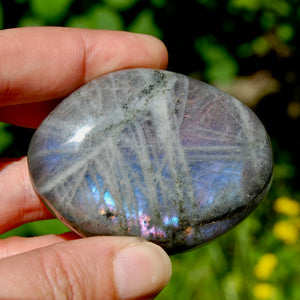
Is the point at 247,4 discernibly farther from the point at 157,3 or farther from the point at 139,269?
the point at 139,269

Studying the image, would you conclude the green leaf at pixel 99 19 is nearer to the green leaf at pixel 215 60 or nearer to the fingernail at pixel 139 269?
the green leaf at pixel 215 60

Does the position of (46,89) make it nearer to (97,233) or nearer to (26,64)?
(26,64)

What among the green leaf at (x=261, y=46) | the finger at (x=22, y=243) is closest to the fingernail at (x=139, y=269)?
the finger at (x=22, y=243)

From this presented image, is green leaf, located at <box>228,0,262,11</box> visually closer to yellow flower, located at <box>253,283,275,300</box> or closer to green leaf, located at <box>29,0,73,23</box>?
green leaf, located at <box>29,0,73,23</box>

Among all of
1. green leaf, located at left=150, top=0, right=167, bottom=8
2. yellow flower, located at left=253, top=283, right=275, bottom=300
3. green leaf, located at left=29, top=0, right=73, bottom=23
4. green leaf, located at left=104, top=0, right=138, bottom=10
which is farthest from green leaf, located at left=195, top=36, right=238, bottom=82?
yellow flower, located at left=253, top=283, right=275, bottom=300

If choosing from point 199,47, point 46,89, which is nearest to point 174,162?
point 46,89

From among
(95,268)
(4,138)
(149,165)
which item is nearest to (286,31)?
(149,165)
